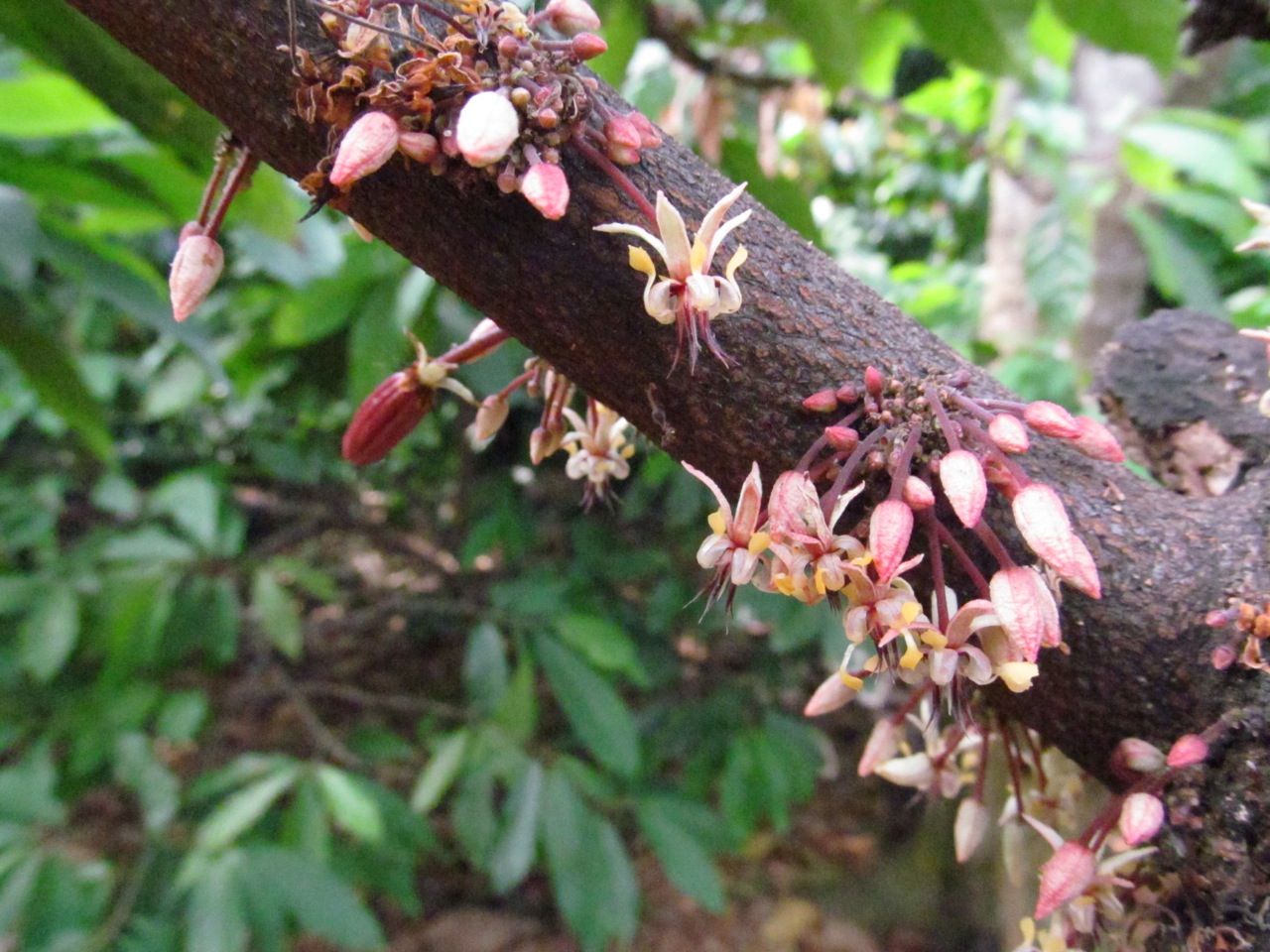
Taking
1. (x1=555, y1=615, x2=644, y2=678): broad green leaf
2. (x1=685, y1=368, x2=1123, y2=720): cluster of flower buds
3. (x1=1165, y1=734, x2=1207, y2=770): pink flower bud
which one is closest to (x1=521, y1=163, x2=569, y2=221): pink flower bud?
(x1=685, y1=368, x2=1123, y2=720): cluster of flower buds

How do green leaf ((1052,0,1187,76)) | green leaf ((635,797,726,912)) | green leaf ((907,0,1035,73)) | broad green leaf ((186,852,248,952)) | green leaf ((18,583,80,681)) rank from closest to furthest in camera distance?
green leaf ((1052,0,1187,76)) → green leaf ((907,0,1035,73)) → broad green leaf ((186,852,248,952)) → green leaf ((18,583,80,681)) → green leaf ((635,797,726,912))

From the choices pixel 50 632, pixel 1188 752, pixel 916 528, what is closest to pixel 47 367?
pixel 50 632

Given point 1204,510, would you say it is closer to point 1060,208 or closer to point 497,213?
point 497,213

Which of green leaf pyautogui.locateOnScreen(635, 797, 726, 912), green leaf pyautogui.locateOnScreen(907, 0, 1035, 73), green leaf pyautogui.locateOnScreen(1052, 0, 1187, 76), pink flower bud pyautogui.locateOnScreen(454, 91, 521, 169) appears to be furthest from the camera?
green leaf pyautogui.locateOnScreen(635, 797, 726, 912)

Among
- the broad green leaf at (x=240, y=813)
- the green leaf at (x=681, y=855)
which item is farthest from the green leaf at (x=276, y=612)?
the green leaf at (x=681, y=855)

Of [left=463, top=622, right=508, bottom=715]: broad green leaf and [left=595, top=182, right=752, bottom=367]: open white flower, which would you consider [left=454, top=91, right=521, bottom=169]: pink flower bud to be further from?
[left=463, top=622, right=508, bottom=715]: broad green leaf

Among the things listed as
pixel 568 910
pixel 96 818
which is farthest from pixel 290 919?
pixel 96 818
